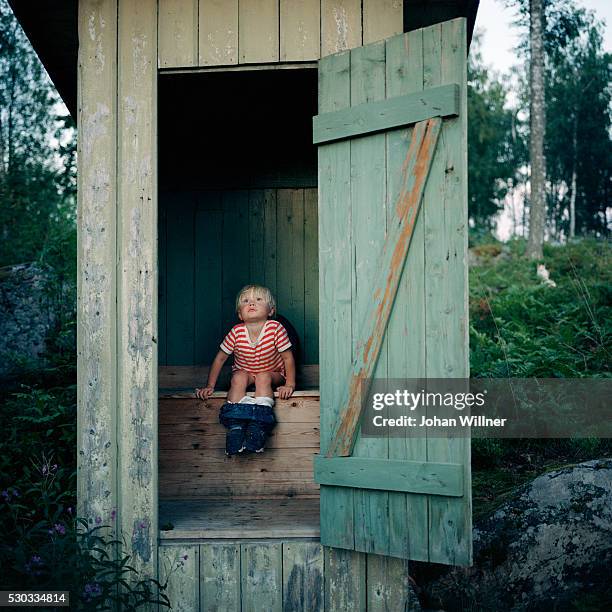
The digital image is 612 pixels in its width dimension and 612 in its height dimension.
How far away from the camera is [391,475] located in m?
3.41

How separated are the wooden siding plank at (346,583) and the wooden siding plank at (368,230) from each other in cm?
23

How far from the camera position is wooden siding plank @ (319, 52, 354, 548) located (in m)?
3.57

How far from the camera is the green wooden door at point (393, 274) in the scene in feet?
10.8

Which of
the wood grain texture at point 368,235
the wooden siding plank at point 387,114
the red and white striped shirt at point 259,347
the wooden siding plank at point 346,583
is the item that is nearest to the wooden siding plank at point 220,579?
the wooden siding plank at point 346,583

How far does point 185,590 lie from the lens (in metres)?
3.72

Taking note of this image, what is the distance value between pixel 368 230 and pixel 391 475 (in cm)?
119

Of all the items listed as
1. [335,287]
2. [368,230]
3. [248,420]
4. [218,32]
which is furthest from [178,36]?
[248,420]

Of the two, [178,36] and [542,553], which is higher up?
[178,36]

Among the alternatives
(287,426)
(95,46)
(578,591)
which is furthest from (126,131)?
(578,591)

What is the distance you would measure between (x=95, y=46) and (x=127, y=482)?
7.53ft

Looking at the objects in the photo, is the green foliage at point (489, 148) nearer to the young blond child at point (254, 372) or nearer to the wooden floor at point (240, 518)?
the young blond child at point (254, 372)

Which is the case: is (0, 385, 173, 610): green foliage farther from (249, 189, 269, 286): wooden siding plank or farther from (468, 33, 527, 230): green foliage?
(468, 33, 527, 230): green foliage

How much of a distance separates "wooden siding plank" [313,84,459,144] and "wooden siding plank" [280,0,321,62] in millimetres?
352

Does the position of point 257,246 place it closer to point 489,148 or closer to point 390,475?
point 390,475
